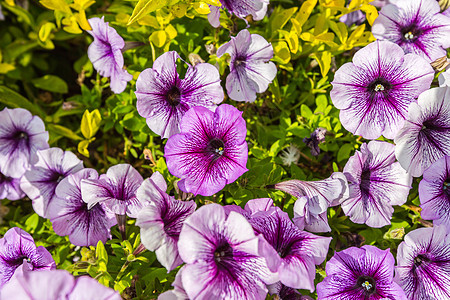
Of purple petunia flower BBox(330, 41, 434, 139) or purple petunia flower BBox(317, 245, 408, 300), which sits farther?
purple petunia flower BBox(330, 41, 434, 139)

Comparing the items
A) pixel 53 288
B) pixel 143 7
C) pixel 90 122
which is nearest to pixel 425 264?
pixel 53 288

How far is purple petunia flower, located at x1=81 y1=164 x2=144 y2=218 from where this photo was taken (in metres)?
1.62

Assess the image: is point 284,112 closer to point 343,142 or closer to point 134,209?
point 343,142

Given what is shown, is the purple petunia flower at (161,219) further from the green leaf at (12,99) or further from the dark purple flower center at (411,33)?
the dark purple flower center at (411,33)

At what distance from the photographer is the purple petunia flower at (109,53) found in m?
1.85

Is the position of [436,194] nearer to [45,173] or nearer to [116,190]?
[116,190]

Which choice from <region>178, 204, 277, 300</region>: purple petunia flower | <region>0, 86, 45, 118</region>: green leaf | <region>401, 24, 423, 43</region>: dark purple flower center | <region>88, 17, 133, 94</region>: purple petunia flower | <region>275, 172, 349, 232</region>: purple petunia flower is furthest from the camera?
<region>0, 86, 45, 118</region>: green leaf

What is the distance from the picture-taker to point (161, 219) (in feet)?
4.83

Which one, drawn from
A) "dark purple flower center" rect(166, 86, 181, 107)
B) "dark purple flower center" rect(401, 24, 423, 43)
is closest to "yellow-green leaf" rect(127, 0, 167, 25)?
"dark purple flower center" rect(166, 86, 181, 107)

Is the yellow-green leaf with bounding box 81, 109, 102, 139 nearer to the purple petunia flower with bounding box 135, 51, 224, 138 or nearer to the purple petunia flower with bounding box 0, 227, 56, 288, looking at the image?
the purple petunia flower with bounding box 135, 51, 224, 138

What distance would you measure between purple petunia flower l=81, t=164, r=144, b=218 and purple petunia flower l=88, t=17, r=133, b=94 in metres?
0.44

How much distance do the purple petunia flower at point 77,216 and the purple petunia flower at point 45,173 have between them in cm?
14

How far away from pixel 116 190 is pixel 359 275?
102 centimetres

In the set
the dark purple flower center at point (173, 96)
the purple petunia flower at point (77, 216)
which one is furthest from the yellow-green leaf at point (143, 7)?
the purple petunia flower at point (77, 216)
